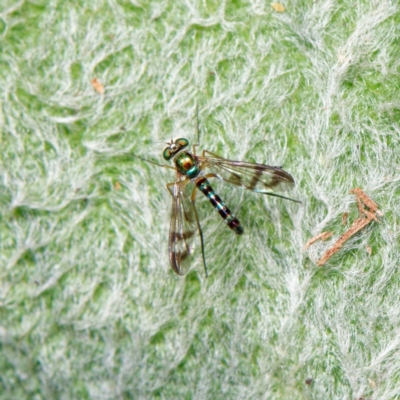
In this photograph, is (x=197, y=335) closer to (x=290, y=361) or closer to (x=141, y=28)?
(x=290, y=361)

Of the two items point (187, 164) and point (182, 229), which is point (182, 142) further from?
point (182, 229)

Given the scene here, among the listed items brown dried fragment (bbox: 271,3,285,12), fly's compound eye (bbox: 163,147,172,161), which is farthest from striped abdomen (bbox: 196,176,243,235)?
brown dried fragment (bbox: 271,3,285,12)

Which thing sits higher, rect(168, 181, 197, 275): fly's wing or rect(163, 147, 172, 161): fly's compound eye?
rect(163, 147, 172, 161): fly's compound eye

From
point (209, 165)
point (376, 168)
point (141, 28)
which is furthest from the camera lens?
point (209, 165)

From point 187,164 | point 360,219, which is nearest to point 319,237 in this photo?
point 360,219

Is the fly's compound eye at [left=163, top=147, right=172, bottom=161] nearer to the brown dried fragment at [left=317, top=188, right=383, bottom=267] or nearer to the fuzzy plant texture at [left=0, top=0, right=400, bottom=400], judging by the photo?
the fuzzy plant texture at [left=0, top=0, right=400, bottom=400]

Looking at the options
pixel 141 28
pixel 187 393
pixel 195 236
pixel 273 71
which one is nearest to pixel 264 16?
pixel 273 71
